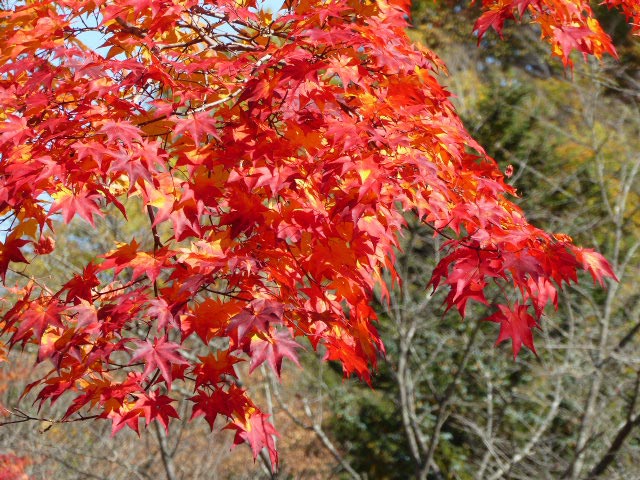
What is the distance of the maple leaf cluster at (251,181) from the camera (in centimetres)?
202

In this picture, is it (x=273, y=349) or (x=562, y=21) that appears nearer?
(x=273, y=349)

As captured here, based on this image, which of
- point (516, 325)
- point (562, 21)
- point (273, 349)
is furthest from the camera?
point (562, 21)

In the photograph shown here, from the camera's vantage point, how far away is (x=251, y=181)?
2037mm

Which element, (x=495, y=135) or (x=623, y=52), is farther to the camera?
(x=623, y=52)

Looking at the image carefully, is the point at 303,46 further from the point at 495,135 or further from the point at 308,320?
the point at 495,135

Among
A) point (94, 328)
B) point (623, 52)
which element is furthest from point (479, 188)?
point (623, 52)

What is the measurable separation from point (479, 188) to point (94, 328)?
53.6 inches

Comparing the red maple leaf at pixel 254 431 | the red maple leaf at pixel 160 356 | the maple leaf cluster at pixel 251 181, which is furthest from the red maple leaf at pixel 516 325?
the red maple leaf at pixel 160 356

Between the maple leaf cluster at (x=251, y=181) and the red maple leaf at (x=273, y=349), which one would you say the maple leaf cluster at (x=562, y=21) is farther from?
the red maple leaf at (x=273, y=349)

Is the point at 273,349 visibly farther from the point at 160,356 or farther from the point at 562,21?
the point at 562,21

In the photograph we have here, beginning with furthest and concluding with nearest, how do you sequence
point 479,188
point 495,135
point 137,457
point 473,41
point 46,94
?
point 473,41 < point 495,135 < point 137,457 < point 479,188 < point 46,94

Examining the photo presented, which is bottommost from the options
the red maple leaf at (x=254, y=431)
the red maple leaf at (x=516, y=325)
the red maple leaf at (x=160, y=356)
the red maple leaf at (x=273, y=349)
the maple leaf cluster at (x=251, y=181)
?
the red maple leaf at (x=254, y=431)

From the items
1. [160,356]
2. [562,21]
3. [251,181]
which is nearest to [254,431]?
[160,356]

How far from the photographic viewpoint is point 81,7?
2217 mm
